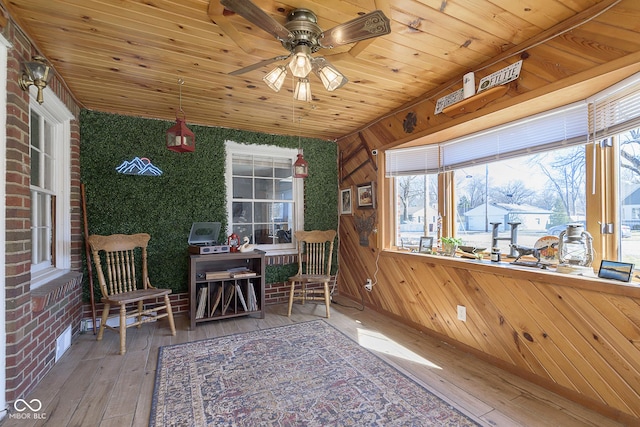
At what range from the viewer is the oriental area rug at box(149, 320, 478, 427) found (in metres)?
1.81

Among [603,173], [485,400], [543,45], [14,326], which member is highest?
[543,45]

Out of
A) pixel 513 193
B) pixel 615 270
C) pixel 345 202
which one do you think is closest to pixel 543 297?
pixel 615 270

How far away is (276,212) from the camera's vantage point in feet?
14.4

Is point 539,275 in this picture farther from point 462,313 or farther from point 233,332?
point 233,332

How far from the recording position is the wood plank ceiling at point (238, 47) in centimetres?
178

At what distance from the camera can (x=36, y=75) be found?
6.29 feet

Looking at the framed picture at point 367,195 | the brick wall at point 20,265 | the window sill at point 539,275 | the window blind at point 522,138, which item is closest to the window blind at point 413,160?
the window blind at point 522,138

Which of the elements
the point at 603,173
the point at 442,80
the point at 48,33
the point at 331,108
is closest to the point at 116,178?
A: the point at 48,33

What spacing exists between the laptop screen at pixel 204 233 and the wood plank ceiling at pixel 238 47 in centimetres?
132

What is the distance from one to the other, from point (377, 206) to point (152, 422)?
3011 mm

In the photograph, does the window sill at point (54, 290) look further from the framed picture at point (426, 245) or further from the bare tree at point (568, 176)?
the bare tree at point (568, 176)

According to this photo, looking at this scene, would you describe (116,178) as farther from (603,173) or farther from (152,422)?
(603,173)

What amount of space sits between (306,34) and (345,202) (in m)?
2.91

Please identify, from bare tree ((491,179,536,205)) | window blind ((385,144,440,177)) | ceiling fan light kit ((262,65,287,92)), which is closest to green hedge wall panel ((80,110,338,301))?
window blind ((385,144,440,177))
